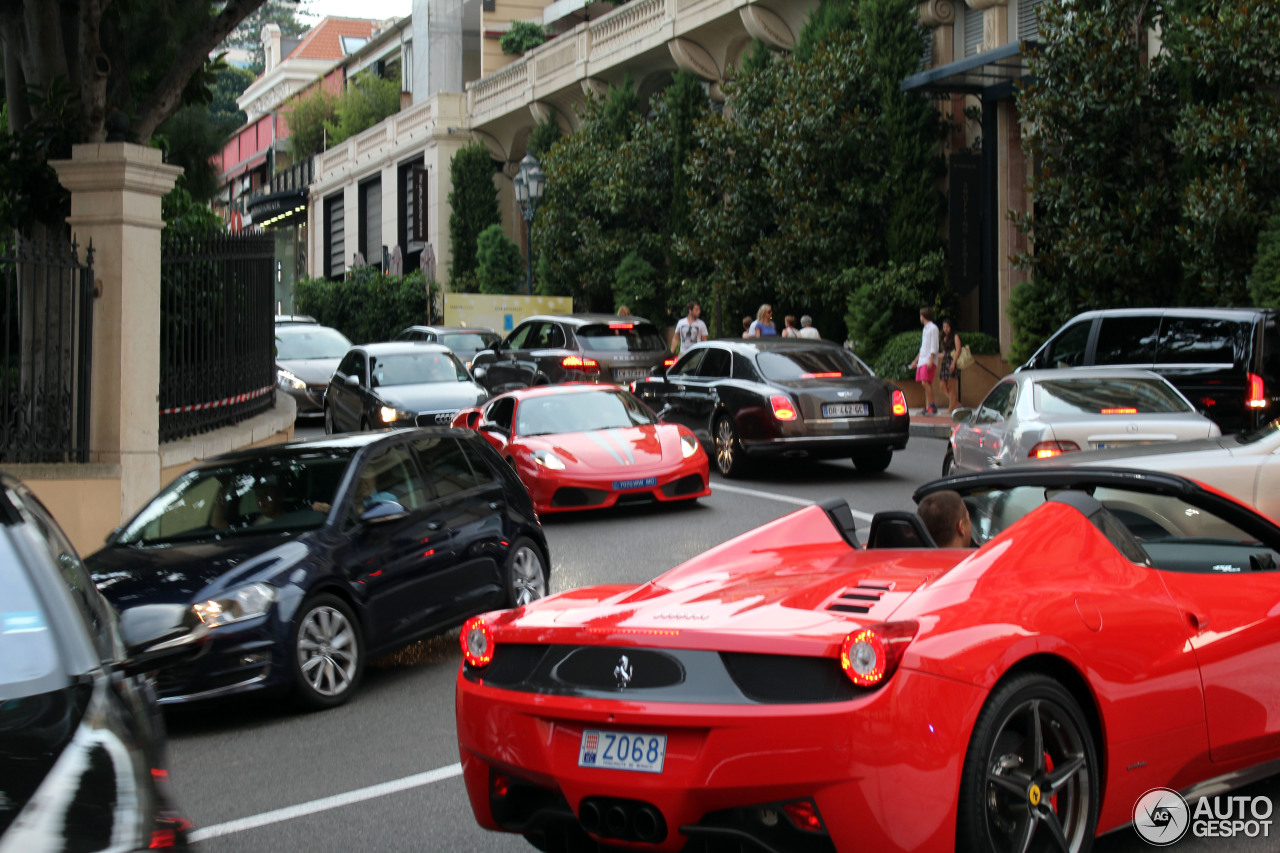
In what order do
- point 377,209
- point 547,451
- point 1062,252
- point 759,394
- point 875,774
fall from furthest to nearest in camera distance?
point 377,209, point 1062,252, point 759,394, point 547,451, point 875,774

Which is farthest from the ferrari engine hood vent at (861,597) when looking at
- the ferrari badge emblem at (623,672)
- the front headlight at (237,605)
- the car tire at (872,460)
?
the car tire at (872,460)

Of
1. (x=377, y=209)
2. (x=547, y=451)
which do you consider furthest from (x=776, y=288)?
(x=377, y=209)

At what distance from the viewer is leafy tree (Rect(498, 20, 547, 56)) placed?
5109 centimetres

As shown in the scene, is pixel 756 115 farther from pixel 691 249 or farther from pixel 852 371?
pixel 852 371

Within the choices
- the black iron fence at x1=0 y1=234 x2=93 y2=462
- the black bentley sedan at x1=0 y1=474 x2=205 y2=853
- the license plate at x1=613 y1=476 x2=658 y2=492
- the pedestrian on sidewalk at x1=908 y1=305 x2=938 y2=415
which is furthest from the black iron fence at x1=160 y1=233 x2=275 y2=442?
the pedestrian on sidewalk at x1=908 y1=305 x2=938 y2=415

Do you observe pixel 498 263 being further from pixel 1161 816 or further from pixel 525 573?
pixel 1161 816

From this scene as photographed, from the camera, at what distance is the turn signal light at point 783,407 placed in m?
15.3

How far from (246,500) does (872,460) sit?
9.57m

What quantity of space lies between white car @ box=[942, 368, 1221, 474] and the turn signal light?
109 inches

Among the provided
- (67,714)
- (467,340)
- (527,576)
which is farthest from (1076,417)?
(467,340)

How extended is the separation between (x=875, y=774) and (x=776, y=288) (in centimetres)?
2501

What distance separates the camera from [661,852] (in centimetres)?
379

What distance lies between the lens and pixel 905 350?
2544 centimetres

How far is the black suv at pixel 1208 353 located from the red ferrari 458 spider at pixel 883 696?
10.1m
